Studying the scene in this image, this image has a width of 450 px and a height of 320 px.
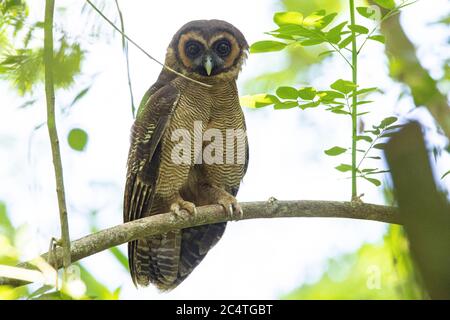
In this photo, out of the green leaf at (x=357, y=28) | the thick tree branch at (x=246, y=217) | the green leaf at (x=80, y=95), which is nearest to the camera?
the green leaf at (x=80, y=95)

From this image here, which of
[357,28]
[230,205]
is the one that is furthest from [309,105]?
[230,205]

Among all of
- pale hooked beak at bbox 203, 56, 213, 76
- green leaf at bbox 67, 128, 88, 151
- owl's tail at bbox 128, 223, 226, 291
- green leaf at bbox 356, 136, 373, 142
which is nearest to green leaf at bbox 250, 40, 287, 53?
green leaf at bbox 356, 136, 373, 142

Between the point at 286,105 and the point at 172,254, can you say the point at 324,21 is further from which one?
the point at 172,254

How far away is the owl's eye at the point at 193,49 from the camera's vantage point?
18.0ft

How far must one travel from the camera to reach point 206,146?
204 inches

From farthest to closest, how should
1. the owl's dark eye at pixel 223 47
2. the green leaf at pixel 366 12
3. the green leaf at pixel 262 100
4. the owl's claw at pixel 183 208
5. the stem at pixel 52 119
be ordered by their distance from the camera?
the owl's dark eye at pixel 223 47 → the owl's claw at pixel 183 208 → the green leaf at pixel 262 100 → the green leaf at pixel 366 12 → the stem at pixel 52 119

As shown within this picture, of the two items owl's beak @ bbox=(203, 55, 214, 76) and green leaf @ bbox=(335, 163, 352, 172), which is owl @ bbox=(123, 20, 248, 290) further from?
green leaf @ bbox=(335, 163, 352, 172)

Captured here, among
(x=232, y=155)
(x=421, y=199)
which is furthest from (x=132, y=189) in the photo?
(x=421, y=199)

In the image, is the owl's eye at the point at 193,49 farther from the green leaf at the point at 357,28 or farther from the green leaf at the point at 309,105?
the green leaf at the point at 357,28

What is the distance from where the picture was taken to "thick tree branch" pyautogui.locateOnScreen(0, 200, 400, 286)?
305 centimetres

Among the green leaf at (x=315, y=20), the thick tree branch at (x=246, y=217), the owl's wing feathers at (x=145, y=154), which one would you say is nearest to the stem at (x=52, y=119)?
the thick tree branch at (x=246, y=217)

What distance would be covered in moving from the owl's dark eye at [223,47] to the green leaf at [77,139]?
102 inches
